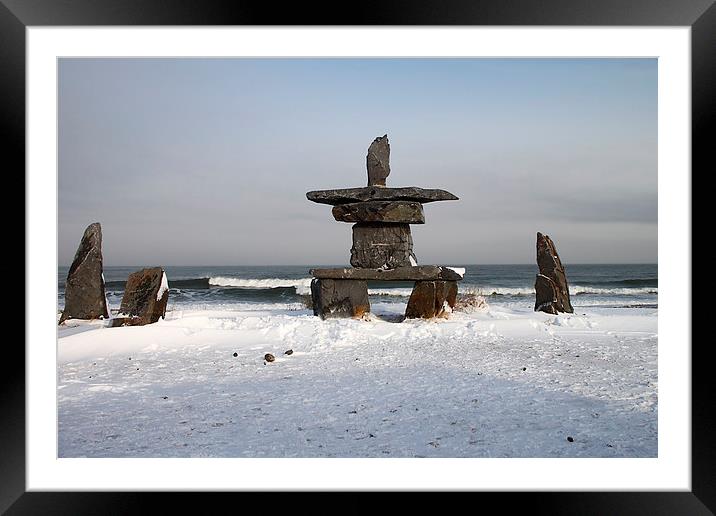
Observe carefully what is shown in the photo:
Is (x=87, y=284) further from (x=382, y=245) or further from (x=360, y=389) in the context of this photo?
(x=360, y=389)

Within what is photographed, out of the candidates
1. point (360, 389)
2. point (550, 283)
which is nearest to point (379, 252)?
point (550, 283)

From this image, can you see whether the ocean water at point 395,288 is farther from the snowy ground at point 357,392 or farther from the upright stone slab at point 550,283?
the snowy ground at point 357,392

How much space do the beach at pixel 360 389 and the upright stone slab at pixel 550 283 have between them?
1787mm

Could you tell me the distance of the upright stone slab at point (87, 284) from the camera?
30.2 ft

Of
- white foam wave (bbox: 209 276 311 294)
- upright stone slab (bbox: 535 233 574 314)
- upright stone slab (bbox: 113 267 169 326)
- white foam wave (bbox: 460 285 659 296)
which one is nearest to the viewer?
upright stone slab (bbox: 113 267 169 326)

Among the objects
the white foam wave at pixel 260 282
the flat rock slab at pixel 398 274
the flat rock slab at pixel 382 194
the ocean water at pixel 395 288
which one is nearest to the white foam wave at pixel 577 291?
the ocean water at pixel 395 288

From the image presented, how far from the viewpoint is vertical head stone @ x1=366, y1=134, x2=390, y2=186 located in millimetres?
9195

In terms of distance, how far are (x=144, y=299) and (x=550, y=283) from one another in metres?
7.72

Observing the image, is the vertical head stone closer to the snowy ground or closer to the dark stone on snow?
the snowy ground

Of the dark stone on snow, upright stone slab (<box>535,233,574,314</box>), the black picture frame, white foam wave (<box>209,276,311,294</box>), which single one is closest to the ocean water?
white foam wave (<box>209,276,311,294</box>)

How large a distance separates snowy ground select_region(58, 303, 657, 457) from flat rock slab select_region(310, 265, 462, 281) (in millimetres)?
1269

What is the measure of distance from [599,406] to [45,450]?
3.74m

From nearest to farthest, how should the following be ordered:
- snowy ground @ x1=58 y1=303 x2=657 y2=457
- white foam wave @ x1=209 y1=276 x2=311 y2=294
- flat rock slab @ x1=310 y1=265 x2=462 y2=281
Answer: snowy ground @ x1=58 y1=303 x2=657 y2=457 → flat rock slab @ x1=310 y1=265 x2=462 y2=281 → white foam wave @ x1=209 y1=276 x2=311 y2=294

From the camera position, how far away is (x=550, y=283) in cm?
1043
